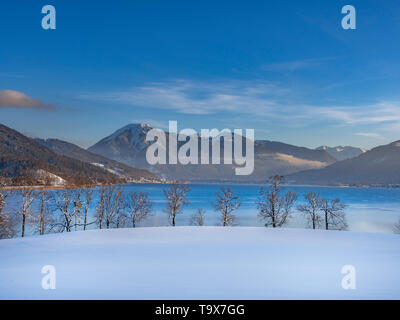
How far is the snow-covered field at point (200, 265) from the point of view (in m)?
6.77

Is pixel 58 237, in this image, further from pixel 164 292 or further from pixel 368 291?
pixel 368 291

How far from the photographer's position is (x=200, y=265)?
901 centimetres

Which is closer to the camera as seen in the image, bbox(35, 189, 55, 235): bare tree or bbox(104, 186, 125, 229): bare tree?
bbox(35, 189, 55, 235): bare tree

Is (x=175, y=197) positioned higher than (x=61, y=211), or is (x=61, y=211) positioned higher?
(x=175, y=197)

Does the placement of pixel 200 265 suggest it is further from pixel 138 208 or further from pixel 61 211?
pixel 61 211

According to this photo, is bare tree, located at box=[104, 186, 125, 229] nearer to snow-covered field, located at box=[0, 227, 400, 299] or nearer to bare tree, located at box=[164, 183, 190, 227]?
bare tree, located at box=[164, 183, 190, 227]

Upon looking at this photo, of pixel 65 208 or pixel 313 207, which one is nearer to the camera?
pixel 65 208

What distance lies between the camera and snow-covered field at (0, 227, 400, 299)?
6.77 metres

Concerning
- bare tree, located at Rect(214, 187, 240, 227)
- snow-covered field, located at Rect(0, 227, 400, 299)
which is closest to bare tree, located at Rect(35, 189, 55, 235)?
bare tree, located at Rect(214, 187, 240, 227)

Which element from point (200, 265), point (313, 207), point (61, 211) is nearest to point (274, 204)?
point (313, 207)

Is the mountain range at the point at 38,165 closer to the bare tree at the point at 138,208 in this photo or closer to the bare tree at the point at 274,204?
the bare tree at the point at 138,208
